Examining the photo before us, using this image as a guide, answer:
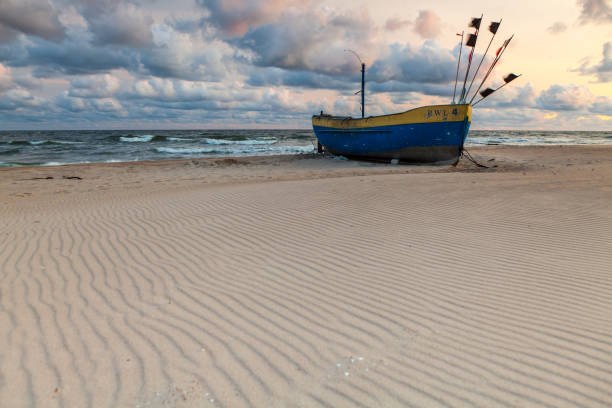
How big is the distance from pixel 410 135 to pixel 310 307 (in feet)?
45.4

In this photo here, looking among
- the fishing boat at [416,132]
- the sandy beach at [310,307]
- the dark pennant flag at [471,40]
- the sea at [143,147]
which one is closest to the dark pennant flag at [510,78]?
the fishing boat at [416,132]

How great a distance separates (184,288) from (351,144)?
52.8ft

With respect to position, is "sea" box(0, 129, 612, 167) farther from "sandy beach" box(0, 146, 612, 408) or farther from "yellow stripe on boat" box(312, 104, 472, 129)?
"sandy beach" box(0, 146, 612, 408)

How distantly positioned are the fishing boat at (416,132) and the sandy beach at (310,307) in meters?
8.11

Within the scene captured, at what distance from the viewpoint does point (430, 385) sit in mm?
2227

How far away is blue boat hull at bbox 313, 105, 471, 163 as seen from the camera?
47.7 ft

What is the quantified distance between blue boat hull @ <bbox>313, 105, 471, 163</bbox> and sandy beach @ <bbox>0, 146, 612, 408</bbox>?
8147 mm

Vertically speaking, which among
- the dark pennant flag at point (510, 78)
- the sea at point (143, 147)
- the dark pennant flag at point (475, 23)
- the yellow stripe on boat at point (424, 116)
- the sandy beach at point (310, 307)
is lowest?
the sandy beach at point (310, 307)

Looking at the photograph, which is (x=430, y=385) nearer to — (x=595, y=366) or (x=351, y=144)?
(x=595, y=366)

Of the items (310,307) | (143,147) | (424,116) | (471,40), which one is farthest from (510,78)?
(143,147)

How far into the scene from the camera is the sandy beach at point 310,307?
2223 millimetres

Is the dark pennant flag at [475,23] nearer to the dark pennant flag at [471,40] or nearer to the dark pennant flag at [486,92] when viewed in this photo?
the dark pennant flag at [471,40]

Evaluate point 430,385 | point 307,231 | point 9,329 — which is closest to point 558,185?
point 307,231

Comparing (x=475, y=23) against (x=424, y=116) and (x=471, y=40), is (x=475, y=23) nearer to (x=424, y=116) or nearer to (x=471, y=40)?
(x=471, y=40)
